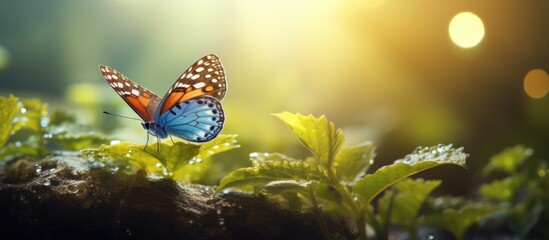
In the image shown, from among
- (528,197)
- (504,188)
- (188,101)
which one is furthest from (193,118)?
(528,197)

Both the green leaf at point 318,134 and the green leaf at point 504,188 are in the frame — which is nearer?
the green leaf at point 318,134

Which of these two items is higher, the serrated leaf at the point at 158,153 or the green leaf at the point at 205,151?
the green leaf at the point at 205,151

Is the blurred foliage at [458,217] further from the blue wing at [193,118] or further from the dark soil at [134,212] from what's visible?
the blue wing at [193,118]

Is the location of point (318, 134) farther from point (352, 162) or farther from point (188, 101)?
point (188, 101)

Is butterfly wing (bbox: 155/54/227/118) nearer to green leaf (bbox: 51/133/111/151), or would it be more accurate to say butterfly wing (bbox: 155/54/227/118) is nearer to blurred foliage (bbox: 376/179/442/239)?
green leaf (bbox: 51/133/111/151)

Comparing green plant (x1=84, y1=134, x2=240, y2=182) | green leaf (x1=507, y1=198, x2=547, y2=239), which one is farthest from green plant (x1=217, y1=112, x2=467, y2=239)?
green leaf (x1=507, y1=198, x2=547, y2=239)

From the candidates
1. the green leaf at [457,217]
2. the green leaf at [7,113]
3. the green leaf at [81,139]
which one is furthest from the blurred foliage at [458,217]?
the green leaf at [7,113]
